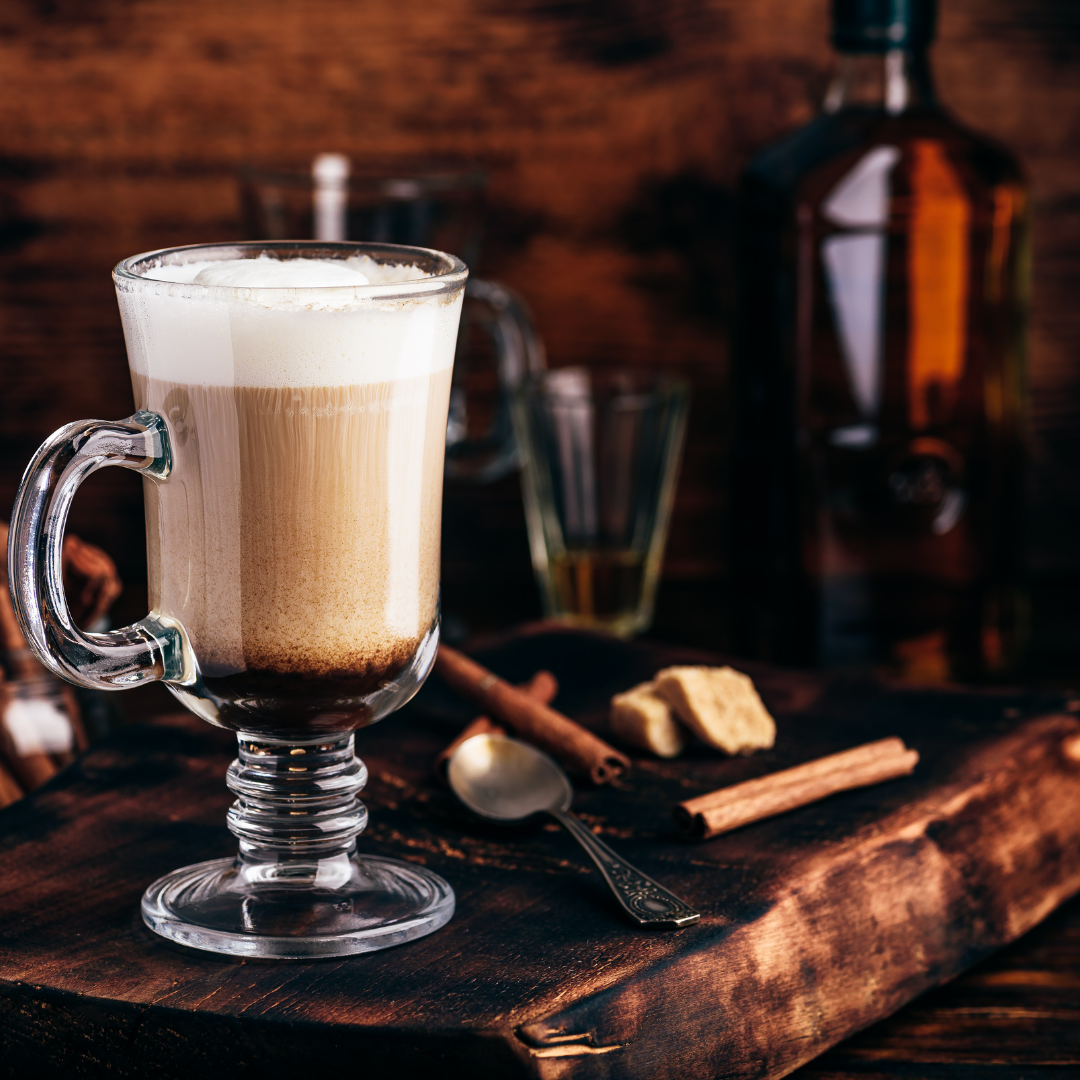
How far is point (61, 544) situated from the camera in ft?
3.02

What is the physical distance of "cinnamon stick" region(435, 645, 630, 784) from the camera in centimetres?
120

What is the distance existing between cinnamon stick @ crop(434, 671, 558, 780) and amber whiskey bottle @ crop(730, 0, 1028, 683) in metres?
0.41

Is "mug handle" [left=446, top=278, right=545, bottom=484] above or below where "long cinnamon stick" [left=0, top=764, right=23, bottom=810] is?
above

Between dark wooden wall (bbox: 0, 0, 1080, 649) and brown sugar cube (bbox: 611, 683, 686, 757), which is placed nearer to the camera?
brown sugar cube (bbox: 611, 683, 686, 757)

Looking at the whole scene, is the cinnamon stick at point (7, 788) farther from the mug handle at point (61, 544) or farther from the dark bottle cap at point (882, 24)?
the dark bottle cap at point (882, 24)

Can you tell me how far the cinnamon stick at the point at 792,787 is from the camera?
42.3 inches

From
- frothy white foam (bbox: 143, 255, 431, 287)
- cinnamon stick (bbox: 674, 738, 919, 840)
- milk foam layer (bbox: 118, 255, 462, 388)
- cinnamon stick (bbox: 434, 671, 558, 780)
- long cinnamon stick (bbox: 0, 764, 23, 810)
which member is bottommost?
long cinnamon stick (bbox: 0, 764, 23, 810)

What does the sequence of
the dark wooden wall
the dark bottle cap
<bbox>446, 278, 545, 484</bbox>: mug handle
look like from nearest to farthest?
1. the dark bottle cap
2. <bbox>446, 278, 545, 484</bbox>: mug handle
3. the dark wooden wall

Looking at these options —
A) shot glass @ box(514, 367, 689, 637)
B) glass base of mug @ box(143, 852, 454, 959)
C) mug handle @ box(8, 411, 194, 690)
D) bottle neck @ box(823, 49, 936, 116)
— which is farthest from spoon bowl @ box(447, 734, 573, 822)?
bottle neck @ box(823, 49, 936, 116)

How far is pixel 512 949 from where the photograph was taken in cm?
90

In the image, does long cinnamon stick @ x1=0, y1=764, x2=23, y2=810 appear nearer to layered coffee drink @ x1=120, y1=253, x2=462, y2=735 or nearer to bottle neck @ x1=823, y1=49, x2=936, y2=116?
layered coffee drink @ x1=120, y1=253, x2=462, y2=735

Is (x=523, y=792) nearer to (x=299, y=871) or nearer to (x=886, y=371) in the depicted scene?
(x=299, y=871)

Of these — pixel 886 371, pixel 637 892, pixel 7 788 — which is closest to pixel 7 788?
pixel 7 788

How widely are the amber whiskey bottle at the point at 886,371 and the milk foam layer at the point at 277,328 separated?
0.79 meters
